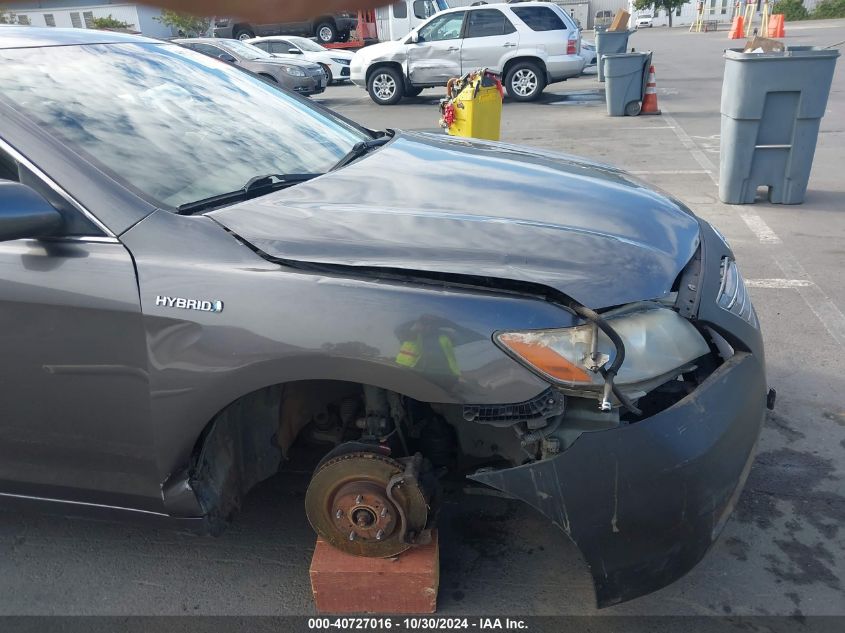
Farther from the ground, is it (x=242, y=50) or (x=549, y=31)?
(x=549, y=31)

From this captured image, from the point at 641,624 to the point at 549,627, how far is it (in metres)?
0.29

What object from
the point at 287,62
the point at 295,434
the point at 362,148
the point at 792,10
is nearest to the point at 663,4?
the point at 792,10

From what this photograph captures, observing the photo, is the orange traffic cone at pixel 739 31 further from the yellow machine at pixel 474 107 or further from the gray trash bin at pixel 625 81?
the yellow machine at pixel 474 107

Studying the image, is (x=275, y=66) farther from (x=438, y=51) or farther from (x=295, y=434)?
(x=295, y=434)

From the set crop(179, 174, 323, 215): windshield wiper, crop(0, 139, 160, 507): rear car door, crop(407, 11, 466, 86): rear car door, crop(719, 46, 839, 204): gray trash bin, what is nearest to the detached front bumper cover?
crop(0, 139, 160, 507): rear car door

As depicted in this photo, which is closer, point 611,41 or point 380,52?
point 611,41

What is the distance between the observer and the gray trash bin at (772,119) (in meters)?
6.16

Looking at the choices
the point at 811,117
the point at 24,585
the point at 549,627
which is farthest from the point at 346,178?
the point at 811,117

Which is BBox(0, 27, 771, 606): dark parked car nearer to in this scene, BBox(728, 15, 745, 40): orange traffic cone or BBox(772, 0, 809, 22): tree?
BBox(728, 15, 745, 40): orange traffic cone

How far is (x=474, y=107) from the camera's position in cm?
768

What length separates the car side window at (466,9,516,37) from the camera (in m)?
14.7

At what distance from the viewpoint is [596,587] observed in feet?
6.81

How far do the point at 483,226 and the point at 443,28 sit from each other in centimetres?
1422

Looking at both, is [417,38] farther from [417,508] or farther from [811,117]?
[417,508]
